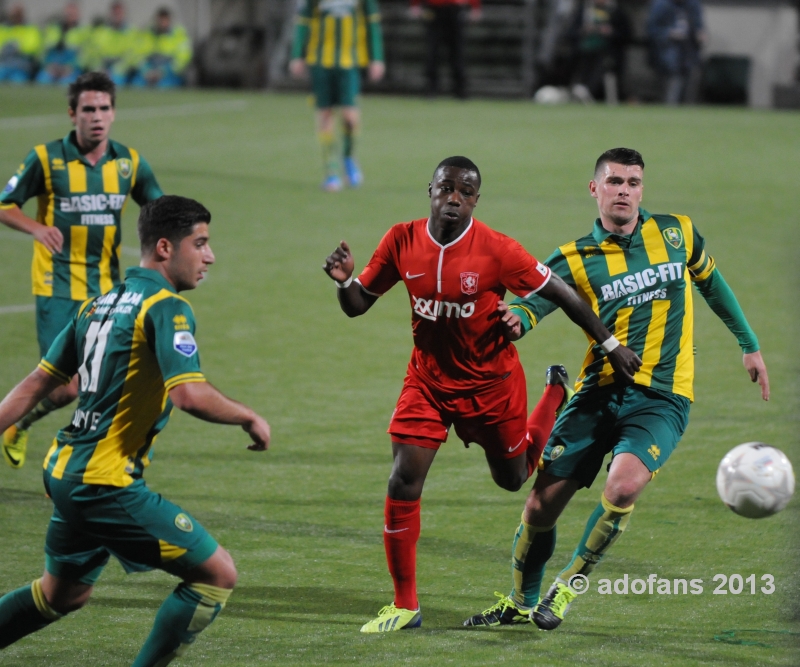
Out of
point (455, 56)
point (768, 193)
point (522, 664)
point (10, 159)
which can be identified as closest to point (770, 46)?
point (455, 56)

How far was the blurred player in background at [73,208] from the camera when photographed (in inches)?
290

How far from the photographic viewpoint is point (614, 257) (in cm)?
562

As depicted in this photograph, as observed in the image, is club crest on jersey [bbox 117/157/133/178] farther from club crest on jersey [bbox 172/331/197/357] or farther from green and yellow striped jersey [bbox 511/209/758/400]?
club crest on jersey [bbox 172/331/197/357]

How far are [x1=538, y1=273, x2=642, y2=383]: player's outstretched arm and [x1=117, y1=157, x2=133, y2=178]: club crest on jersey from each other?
3226 millimetres

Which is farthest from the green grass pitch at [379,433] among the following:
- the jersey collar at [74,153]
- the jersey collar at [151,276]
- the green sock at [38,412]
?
the jersey collar at [74,153]

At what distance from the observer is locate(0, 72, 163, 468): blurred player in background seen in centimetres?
737

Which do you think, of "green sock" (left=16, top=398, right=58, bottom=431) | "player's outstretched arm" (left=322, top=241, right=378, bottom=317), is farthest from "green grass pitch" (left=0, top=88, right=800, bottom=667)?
"player's outstretched arm" (left=322, top=241, right=378, bottom=317)

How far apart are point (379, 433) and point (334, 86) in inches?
369

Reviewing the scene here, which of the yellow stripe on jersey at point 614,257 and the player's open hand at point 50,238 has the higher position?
the yellow stripe on jersey at point 614,257

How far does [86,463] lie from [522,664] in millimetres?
1916

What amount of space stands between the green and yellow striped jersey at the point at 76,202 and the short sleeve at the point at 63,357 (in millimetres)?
2941

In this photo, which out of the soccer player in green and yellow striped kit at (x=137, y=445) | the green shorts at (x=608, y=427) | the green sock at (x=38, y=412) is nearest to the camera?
the soccer player in green and yellow striped kit at (x=137, y=445)

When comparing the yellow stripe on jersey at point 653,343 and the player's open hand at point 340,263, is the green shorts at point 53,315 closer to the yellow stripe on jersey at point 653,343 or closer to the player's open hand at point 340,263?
the player's open hand at point 340,263

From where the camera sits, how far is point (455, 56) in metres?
23.8
